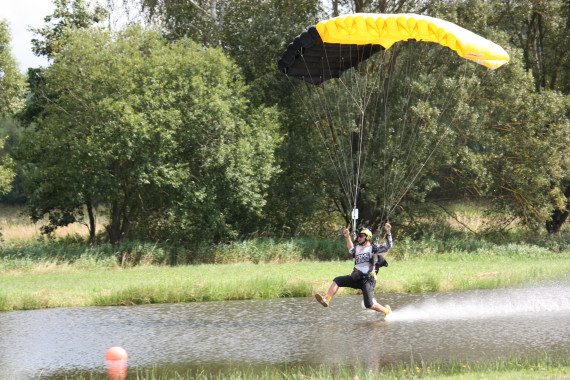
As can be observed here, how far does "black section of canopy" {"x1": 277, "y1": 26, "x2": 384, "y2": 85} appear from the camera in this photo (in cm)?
1538

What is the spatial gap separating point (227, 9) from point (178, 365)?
81.3ft

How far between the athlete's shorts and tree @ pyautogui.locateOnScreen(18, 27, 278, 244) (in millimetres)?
11667

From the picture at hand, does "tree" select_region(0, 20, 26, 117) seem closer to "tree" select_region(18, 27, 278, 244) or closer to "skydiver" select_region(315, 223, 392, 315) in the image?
"tree" select_region(18, 27, 278, 244)

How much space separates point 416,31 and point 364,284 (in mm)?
5673

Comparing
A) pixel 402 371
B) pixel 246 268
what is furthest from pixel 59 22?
pixel 402 371

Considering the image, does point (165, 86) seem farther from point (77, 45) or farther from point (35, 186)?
point (35, 186)

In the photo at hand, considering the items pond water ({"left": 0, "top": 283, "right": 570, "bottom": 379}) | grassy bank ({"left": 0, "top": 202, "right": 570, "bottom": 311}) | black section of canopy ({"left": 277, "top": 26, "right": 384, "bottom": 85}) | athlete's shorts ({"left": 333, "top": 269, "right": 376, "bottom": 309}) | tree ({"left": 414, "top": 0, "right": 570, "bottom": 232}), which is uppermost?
black section of canopy ({"left": 277, "top": 26, "right": 384, "bottom": 85})

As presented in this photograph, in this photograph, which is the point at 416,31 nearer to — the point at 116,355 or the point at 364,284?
the point at 364,284

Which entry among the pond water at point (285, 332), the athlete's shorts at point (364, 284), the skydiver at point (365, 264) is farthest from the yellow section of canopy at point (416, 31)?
the pond water at point (285, 332)

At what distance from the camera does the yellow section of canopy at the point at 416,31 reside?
43.4 feet

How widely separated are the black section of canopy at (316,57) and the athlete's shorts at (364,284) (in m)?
5.93

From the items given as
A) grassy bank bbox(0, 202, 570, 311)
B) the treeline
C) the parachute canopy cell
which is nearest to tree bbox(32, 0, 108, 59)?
the treeline

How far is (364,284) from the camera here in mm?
12812

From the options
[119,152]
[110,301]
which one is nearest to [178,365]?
[110,301]
